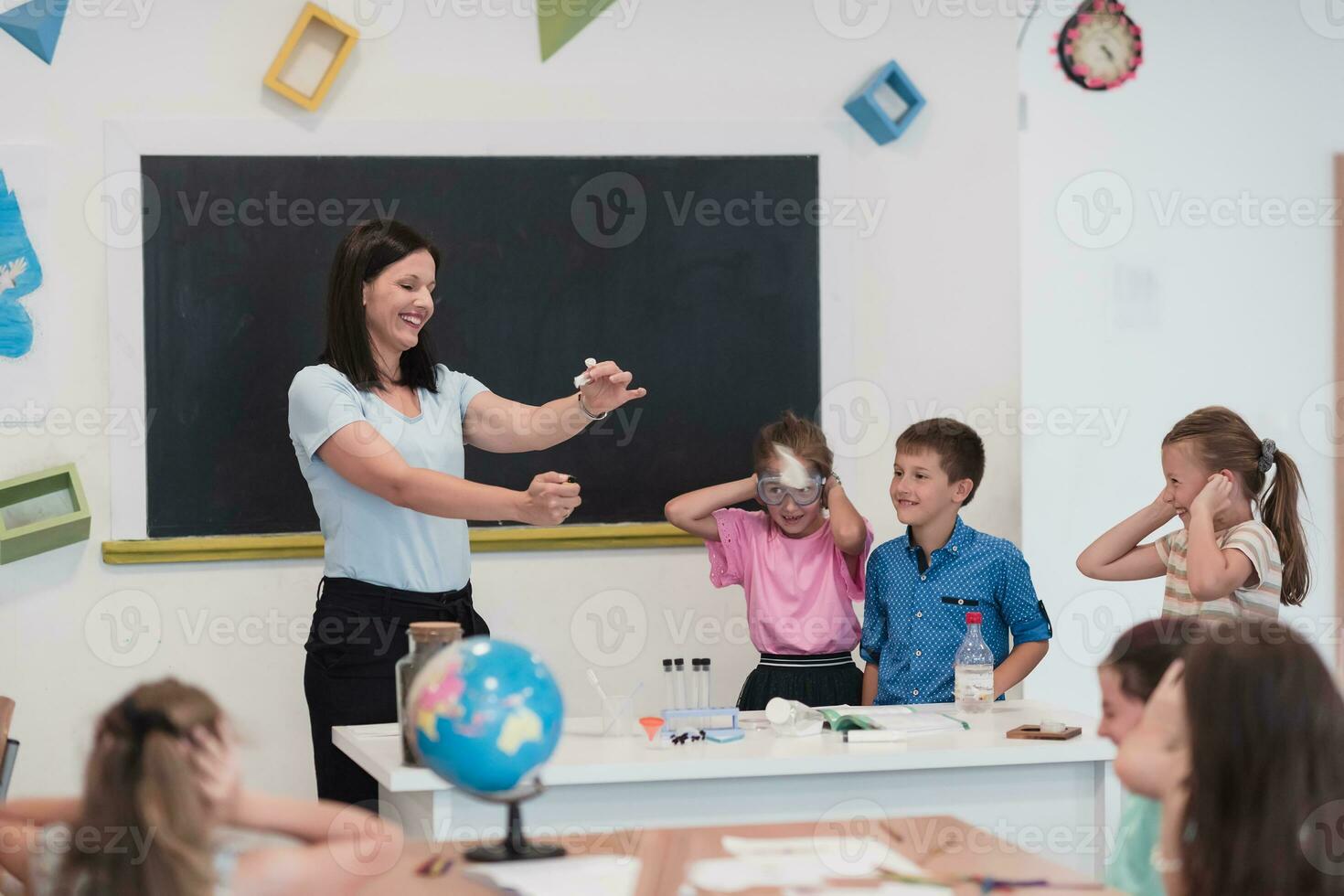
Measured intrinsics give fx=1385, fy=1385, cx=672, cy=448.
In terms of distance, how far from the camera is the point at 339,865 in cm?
162

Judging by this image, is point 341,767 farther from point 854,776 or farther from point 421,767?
point 854,776

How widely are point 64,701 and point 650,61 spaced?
7.27 feet

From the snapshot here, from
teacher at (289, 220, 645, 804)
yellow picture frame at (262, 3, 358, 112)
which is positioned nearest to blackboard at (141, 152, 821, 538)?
yellow picture frame at (262, 3, 358, 112)

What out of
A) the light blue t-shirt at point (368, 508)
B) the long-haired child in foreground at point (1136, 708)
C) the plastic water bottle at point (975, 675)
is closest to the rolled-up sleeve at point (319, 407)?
the light blue t-shirt at point (368, 508)

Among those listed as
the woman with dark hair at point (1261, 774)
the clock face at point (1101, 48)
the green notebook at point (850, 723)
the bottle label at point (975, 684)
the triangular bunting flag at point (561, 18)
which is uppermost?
the clock face at point (1101, 48)

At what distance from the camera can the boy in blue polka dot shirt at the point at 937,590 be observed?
3084 millimetres

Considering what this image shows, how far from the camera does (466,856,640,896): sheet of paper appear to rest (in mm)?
1683

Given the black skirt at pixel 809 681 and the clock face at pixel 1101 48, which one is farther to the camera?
the clock face at pixel 1101 48

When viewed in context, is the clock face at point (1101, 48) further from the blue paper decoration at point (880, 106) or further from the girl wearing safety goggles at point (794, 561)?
the girl wearing safety goggles at point (794, 561)

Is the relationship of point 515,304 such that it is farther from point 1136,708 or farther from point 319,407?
point 1136,708

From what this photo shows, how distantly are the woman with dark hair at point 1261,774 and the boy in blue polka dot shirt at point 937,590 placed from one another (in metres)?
1.60

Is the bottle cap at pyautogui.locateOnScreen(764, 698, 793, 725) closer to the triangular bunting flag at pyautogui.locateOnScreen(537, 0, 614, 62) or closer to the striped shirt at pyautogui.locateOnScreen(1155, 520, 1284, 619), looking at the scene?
the striped shirt at pyautogui.locateOnScreen(1155, 520, 1284, 619)

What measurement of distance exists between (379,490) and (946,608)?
1.27 metres

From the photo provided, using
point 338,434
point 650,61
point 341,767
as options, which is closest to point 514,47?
point 650,61
